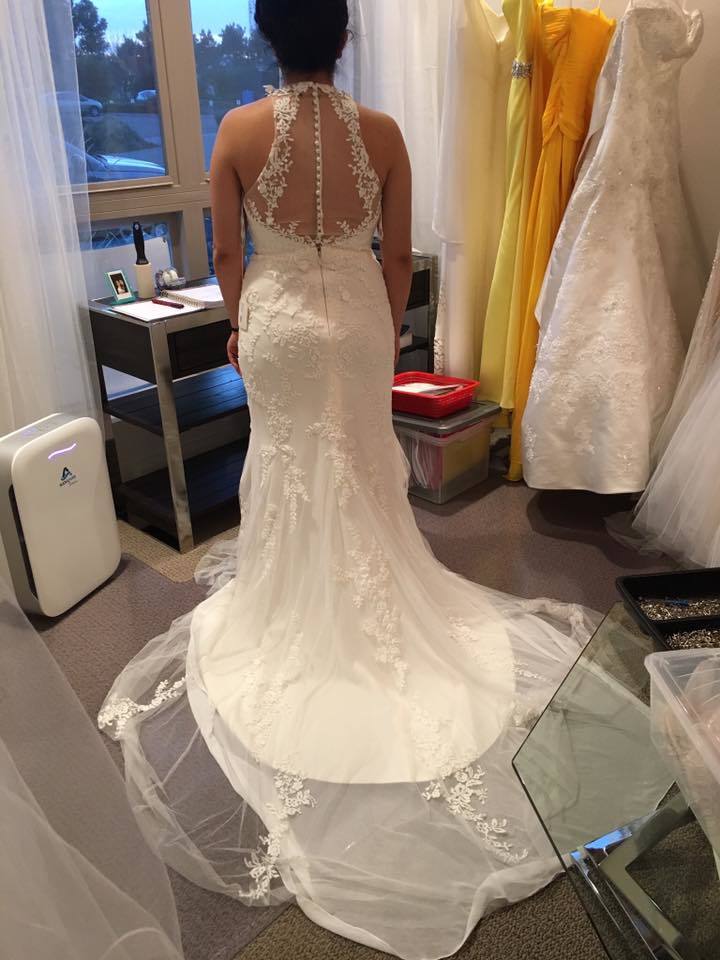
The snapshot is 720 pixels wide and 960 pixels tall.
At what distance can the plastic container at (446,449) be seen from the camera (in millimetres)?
2838

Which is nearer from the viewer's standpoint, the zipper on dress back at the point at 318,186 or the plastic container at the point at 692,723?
the plastic container at the point at 692,723

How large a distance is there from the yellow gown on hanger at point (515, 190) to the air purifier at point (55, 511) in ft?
5.05

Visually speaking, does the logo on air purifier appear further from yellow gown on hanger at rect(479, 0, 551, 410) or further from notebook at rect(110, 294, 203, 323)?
yellow gown on hanger at rect(479, 0, 551, 410)

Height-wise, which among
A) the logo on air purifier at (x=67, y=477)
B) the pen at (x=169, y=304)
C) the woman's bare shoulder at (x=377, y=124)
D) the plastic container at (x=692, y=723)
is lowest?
the logo on air purifier at (x=67, y=477)

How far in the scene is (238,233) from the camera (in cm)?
173

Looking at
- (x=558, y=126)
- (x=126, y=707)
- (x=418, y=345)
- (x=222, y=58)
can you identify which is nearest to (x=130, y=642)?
(x=126, y=707)

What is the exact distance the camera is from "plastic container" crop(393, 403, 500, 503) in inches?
112

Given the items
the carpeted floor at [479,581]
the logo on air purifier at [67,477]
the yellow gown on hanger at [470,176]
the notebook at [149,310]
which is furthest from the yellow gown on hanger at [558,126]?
the logo on air purifier at [67,477]

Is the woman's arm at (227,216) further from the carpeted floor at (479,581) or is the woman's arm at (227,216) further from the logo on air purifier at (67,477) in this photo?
the carpeted floor at (479,581)

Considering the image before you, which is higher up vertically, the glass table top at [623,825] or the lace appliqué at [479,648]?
the glass table top at [623,825]

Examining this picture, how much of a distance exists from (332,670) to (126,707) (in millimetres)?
532

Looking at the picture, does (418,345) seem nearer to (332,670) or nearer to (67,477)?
(67,477)

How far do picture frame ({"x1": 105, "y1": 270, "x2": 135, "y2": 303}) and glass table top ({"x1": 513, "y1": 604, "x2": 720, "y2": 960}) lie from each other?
6.55 ft

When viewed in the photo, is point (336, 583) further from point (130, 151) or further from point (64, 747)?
point (130, 151)
